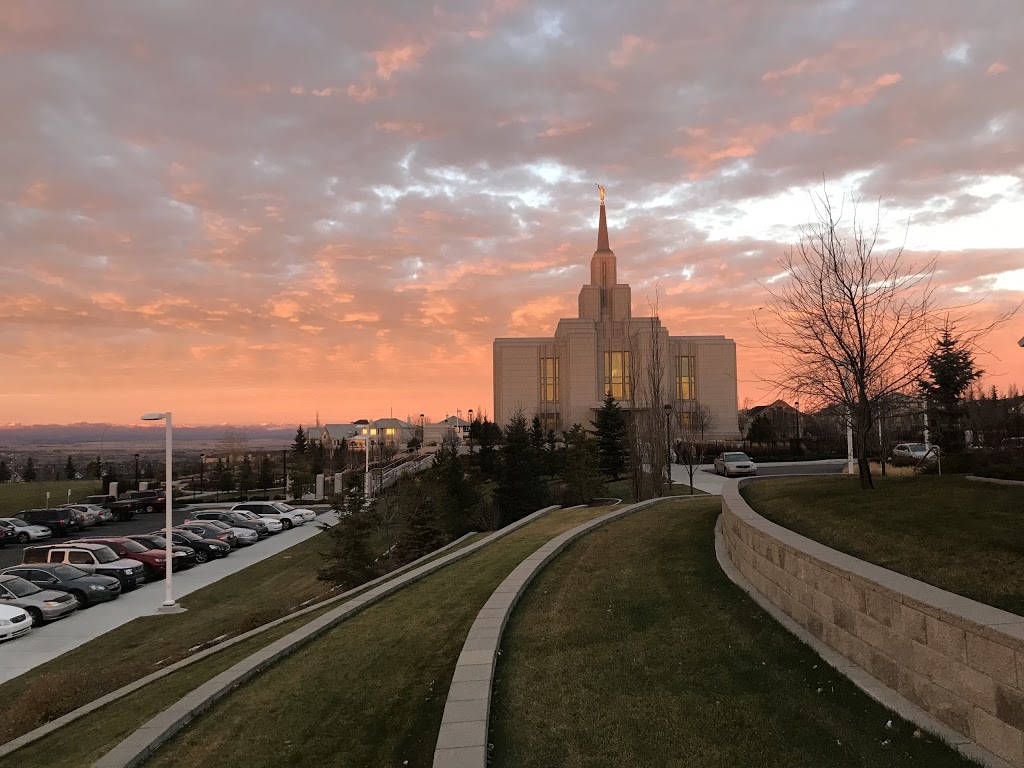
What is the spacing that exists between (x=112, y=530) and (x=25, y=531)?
4547mm

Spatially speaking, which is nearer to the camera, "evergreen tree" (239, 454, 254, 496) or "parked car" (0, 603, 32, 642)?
"parked car" (0, 603, 32, 642)

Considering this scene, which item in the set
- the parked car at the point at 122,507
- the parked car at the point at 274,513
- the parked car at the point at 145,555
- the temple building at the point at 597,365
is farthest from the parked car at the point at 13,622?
the temple building at the point at 597,365

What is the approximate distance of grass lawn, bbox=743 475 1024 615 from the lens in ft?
19.4

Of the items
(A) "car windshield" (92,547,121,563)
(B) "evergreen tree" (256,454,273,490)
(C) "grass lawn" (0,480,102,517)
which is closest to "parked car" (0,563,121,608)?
(A) "car windshield" (92,547,121,563)

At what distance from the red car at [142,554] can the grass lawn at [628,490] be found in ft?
64.5

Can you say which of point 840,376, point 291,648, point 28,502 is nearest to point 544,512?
point 840,376

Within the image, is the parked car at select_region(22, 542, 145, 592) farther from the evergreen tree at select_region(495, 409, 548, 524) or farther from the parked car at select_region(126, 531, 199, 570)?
the evergreen tree at select_region(495, 409, 548, 524)

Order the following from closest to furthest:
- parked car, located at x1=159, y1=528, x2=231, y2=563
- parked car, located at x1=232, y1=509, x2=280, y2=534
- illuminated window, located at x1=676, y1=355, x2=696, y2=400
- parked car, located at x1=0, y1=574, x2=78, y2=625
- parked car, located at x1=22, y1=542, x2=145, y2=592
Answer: parked car, located at x1=0, y1=574, x2=78, y2=625 < parked car, located at x1=22, y1=542, x2=145, y2=592 < parked car, located at x1=159, y1=528, x2=231, y2=563 < parked car, located at x1=232, y1=509, x2=280, y2=534 < illuminated window, located at x1=676, y1=355, x2=696, y2=400

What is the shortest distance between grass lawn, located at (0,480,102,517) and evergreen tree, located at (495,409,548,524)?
40.2 m

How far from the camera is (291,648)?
9203 millimetres

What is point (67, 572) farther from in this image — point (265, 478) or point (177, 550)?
point (265, 478)

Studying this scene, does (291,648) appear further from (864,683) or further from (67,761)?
(864,683)

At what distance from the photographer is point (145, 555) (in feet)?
79.5

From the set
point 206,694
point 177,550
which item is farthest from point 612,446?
point 206,694
